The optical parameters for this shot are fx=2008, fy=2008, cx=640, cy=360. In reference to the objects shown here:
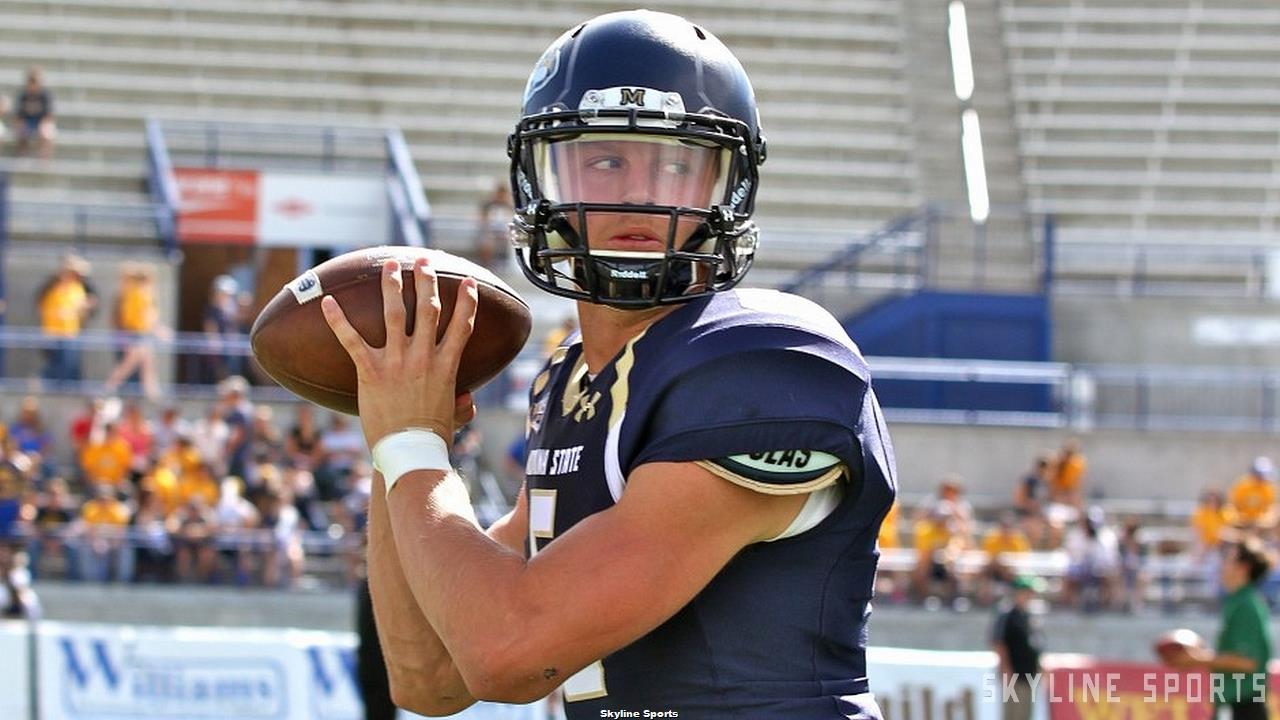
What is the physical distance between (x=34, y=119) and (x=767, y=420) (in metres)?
16.5

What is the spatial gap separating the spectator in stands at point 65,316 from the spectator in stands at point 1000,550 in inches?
262

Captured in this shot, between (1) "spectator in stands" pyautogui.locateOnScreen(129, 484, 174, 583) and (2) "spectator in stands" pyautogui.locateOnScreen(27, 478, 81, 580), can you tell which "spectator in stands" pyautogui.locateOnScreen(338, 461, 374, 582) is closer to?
(1) "spectator in stands" pyautogui.locateOnScreen(129, 484, 174, 583)

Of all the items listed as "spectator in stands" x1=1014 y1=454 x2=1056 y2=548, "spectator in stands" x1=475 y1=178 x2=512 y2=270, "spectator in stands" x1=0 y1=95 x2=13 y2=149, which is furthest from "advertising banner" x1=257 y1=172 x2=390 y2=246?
"spectator in stands" x1=1014 y1=454 x2=1056 y2=548

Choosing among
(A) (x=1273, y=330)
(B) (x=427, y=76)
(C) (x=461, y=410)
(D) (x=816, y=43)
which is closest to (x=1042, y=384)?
(A) (x=1273, y=330)

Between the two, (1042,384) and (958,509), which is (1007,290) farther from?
(958,509)

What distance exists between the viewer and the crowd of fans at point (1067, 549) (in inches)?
511

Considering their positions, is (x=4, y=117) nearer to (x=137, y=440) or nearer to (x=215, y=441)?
(x=137, y=440)

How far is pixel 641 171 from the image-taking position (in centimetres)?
229

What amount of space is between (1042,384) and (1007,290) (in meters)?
1.36

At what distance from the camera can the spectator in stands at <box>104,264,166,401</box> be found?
14.5 meters

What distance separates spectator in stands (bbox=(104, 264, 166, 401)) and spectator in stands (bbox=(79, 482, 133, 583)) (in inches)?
62.0

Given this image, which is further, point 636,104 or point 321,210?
point 321,210

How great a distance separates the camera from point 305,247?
17.3 metres

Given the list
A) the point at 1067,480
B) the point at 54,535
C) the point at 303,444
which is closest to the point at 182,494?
the point at 54,535
